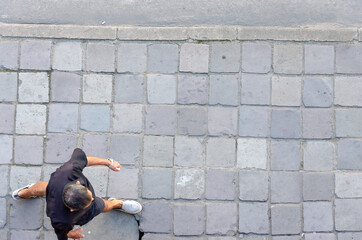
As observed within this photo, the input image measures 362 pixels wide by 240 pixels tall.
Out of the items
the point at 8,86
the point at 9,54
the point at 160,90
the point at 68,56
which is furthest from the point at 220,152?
the point at 9,54

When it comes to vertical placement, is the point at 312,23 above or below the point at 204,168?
above

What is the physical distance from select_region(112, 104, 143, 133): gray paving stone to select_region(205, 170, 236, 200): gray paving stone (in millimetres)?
1129

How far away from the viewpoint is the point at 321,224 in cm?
538

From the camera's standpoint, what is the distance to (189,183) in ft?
17.6

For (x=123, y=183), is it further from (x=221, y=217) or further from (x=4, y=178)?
(x=4, y=178)

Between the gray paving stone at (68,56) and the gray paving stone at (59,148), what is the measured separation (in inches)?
36.2

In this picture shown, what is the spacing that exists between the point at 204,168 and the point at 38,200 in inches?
87.0

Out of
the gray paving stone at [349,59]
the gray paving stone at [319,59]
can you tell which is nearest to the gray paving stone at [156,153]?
the gray paving stone at [319,59]

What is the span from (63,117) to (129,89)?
0.95 m

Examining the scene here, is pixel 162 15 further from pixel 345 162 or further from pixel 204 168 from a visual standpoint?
pixel 345 162

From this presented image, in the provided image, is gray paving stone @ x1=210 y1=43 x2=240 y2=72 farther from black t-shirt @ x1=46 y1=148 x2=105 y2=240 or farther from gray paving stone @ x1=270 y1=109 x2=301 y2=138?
black t-shirt @ x1=46 y1=148 x2=105 y2=240

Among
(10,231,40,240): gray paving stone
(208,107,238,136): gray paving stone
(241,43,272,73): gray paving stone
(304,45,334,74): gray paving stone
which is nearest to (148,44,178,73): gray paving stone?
(208,107,238,136): gray paving stone

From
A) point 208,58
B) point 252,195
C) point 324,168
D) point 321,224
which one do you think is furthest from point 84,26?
point 321,224

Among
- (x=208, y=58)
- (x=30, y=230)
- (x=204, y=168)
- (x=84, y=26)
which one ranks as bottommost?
(x=30, y=230)
